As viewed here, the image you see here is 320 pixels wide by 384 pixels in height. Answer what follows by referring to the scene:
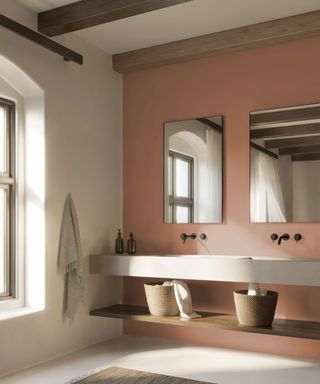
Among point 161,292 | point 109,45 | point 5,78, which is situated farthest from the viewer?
point 109,45

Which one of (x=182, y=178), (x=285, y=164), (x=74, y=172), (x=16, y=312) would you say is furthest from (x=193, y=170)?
(x=16, y=312)

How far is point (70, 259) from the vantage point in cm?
421

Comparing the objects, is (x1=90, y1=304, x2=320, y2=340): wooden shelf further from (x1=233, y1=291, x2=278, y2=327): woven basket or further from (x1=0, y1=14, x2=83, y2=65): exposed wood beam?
(x1=0, y1=14, x2=83, y2=65): exposed wood beam

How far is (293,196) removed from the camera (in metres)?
4.16

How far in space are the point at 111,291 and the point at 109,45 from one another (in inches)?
91.2

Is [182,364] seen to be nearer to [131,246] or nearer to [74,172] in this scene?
[131,246]

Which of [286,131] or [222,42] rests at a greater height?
[222,42]

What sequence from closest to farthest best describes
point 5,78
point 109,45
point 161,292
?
point 5,78
point 161,292
point 109,45

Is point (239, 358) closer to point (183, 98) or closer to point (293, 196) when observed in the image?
point (293, 196)

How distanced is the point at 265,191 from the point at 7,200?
2121 mm

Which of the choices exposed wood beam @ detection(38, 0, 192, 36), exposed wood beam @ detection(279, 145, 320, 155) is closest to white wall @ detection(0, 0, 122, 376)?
exposed wood beam @ detection(38, 0, 192, 36)

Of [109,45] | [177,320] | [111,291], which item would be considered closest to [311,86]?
[109,45]

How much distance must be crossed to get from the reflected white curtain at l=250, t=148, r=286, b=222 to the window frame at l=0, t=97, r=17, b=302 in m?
1.99

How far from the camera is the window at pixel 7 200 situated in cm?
403
